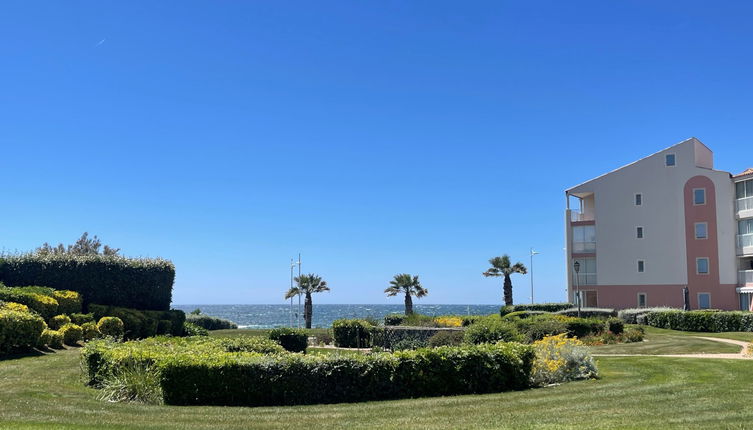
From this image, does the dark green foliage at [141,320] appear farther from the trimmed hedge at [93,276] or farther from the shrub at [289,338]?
the shrub at [289,338]

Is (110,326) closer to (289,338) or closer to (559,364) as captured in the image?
(289,338)

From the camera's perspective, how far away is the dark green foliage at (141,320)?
86.6 feet

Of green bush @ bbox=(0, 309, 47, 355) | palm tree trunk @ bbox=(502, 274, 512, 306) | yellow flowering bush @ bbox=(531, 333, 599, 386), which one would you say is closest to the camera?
yellow flowering bush @ bbox=(531, 333, 599, 386)

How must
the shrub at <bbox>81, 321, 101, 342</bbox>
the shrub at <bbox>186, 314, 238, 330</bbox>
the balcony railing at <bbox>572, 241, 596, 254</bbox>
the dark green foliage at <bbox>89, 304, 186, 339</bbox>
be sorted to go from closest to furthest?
1. the shrub at <bbox>81, 321, 101, 342</bbox>
2. the dark green foliage at <bbox>89, 304, 186, 339</bbox>
3. the shrub at <bbox>186, 314, 238, 330</bbox>
4. the balcony railing at <bbox>572, 241, 596, 254</bbox>

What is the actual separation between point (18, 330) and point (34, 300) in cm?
434

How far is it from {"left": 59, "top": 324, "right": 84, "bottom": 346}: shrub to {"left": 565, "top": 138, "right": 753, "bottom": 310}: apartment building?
1308 inches

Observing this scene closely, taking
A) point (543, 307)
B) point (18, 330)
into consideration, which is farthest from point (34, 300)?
point (543, 307)

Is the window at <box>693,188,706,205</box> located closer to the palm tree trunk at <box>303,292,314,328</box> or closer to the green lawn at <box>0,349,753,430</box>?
the palm tree trunk at <box>303,292,314,328</box>

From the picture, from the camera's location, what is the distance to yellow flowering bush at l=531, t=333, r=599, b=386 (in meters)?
14.6

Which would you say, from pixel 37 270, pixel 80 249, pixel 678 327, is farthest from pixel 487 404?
pixel 80 249

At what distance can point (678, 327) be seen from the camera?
35.0m

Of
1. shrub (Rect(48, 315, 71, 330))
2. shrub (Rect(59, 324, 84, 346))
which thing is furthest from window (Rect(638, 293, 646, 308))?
shrub (Rect(48, 315, 71, 330))

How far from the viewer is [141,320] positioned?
89.1ft

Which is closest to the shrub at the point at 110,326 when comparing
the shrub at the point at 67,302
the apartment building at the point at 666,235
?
the shrub at the point at 67,302
